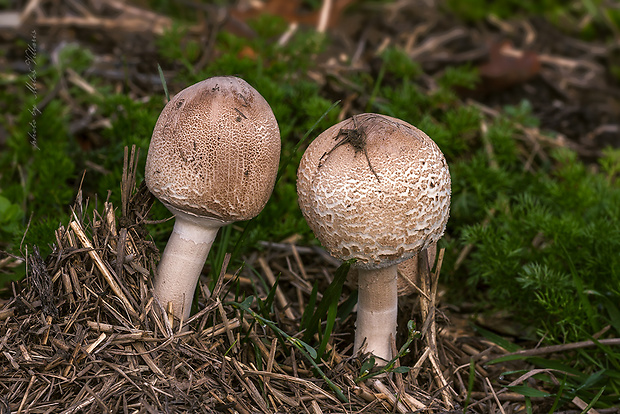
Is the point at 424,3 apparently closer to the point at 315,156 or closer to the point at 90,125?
the point at 90,125

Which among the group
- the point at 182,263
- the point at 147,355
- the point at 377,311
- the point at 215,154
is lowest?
the point at 147,355

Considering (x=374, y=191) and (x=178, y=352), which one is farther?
(x=178, y=352)

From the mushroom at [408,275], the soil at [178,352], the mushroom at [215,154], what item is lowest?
the soil at [178,352]

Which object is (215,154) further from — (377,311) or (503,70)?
(503,70)

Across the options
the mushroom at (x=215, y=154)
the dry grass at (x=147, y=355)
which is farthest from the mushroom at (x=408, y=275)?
the mushroom at (x=215, y=154)

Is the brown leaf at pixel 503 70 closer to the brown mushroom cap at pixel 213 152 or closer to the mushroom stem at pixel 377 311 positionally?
the mushroom stem at pixel 377 311

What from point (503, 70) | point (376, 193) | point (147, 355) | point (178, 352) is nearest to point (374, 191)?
point (376, 193)

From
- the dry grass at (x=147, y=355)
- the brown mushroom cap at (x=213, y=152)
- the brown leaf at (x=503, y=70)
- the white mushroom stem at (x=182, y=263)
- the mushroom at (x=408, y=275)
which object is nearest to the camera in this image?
the dry grass at (x=147, y=355)

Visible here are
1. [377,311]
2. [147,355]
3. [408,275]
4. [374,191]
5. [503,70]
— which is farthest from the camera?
[503,70]

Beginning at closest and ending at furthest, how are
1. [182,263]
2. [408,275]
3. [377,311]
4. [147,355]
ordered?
[147,355] < [182,263] < [377,311] < [408,275]
